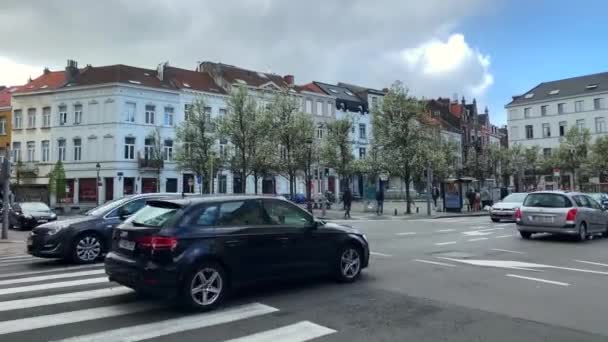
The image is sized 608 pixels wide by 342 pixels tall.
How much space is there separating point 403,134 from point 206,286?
94.7 ft

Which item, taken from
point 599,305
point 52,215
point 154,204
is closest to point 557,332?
point 599,305

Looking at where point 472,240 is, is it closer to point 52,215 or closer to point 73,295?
point 73,295

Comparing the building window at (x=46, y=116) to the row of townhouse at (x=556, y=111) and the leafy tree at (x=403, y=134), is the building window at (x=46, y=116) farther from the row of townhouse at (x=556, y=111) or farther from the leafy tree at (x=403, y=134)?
the row of townhouse at (x=556, y=111)

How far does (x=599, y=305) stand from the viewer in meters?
7.11

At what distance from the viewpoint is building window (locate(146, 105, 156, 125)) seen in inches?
1939

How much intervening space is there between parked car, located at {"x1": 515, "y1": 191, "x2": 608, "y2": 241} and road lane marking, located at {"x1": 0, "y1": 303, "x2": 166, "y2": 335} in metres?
12.9

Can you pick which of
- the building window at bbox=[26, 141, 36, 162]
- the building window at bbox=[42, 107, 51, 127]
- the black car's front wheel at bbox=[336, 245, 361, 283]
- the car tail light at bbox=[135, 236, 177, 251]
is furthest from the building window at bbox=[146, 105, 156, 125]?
the car tail light at bbox=[135, 236, 177, 251]

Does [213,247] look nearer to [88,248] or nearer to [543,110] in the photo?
[88,248]

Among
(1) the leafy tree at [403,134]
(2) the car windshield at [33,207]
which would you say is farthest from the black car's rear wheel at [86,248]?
(1) the leafy tree at [403,134]

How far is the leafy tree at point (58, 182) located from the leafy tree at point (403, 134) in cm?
2988

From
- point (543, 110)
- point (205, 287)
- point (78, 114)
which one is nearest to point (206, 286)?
point (205, 287)

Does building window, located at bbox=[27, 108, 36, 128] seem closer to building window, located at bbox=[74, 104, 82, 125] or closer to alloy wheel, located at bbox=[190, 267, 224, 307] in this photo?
building window, located at bbox=[74, 104, 82, 125]

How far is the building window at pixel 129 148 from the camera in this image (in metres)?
47.9

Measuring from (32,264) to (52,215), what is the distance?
16.0 meters
